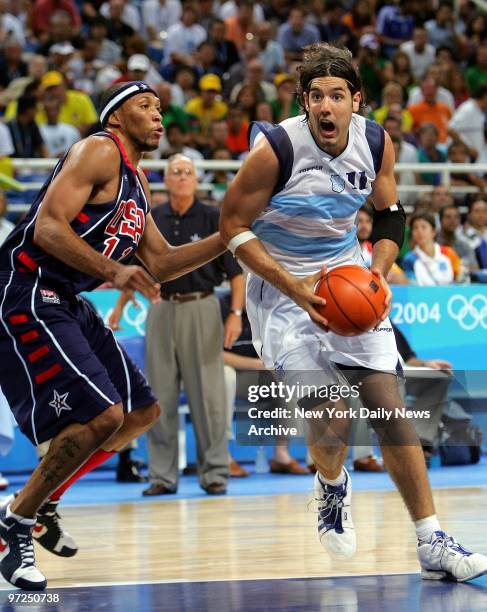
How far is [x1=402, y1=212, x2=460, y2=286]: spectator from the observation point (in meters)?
10.5

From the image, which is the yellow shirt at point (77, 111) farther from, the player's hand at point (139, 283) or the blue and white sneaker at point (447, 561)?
the blue and white sneaker at point (447, 561)

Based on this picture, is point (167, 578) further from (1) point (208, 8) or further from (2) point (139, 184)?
(1) point (208, 8)

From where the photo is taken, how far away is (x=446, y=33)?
17.6 metres

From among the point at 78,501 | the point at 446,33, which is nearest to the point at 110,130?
the point at 78,501

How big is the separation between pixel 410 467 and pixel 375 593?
0.57m

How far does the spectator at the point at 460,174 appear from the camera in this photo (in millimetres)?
13250

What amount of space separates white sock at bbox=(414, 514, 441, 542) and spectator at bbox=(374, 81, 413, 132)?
955 cm

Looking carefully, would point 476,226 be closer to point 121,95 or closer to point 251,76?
point 251,76

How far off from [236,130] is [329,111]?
8522 millimetres

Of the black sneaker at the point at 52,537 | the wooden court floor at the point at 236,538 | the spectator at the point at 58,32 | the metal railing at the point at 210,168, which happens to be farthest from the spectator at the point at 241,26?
the black sneaker at the point at 52,537

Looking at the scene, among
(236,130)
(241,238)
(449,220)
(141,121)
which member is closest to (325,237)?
(241,238)

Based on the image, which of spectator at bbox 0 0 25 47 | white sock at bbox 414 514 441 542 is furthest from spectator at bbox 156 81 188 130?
white sock at bbox 414 514 441 542

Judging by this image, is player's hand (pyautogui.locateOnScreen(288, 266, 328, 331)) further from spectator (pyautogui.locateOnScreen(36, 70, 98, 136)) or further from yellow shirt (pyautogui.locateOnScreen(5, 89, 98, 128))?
yellow shirt (pyautogui.locateOnScreen(5, 89, 98, 128))

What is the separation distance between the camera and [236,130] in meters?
13.4
